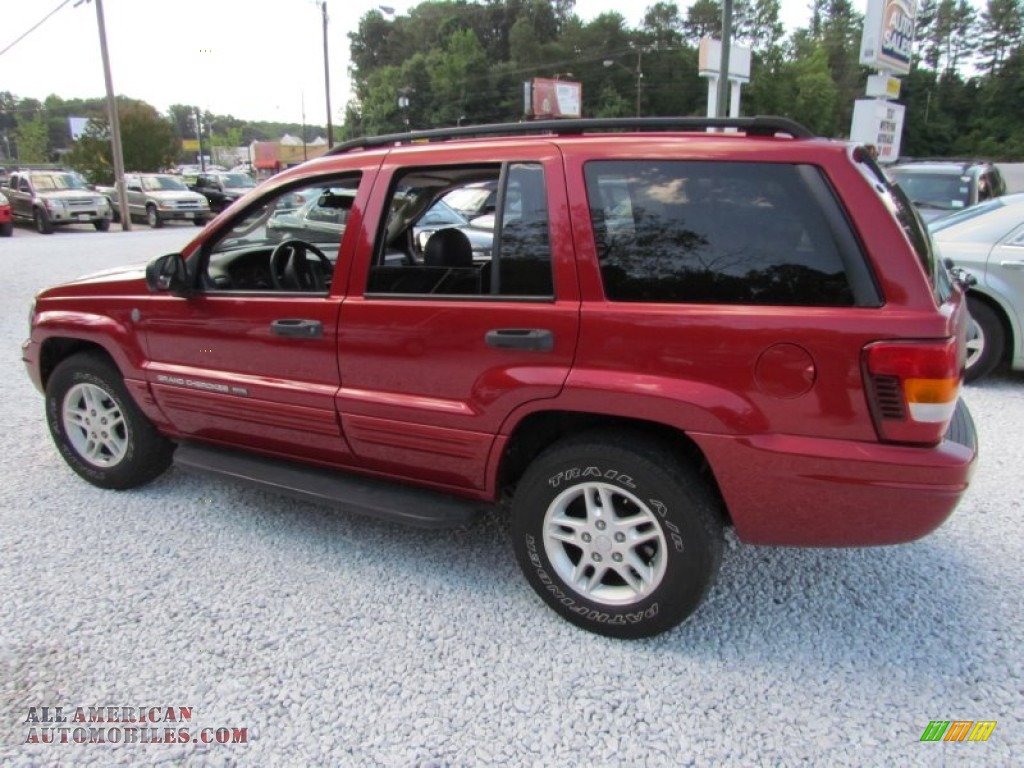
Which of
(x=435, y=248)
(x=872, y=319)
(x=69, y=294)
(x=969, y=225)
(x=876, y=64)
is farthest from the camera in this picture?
(x=876, y=64)

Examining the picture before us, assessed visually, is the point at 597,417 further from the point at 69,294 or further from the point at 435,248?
the point at 69,294

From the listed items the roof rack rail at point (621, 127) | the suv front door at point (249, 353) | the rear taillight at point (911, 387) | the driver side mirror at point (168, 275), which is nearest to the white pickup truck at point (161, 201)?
the suv front door at point (249, 353)

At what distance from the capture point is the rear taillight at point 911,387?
203 centimetres

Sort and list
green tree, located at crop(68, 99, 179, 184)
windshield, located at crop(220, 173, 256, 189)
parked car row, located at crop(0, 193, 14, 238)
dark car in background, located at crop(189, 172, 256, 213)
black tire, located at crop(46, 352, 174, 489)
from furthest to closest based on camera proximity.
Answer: green tree, located at crop(68, 99, 179, 184)
windshield, located at crop(220, 173, 256, 189)
dark car in background, located at crop(189, 172, 256, 213)
parked car row, located at crop(0, 193, 14, 238)
black tire, located at crop(46, 352, 174, 489)

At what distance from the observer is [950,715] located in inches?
86.7

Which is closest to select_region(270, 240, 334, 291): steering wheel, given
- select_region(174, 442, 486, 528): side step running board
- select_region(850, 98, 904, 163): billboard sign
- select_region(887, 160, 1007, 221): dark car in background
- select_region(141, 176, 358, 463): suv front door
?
select_region(141, 176, 358, 463): suv front door

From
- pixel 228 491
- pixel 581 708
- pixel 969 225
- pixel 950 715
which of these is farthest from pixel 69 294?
pixel 969 225

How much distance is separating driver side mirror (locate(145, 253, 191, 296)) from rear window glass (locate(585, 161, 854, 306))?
1946mm

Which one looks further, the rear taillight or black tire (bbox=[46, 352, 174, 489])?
black tire (bbox=[46, 352, 174, 489])

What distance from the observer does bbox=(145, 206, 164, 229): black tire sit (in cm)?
2333

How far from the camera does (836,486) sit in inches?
84.3

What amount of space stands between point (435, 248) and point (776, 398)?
1755 mm

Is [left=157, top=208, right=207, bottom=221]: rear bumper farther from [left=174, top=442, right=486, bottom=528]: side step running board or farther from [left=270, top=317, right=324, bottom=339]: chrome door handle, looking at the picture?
[left=270, top=317, right=324, bottom=339]: chrome door handle

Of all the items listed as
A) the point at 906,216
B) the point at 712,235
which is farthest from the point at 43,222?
the point at 906,216
